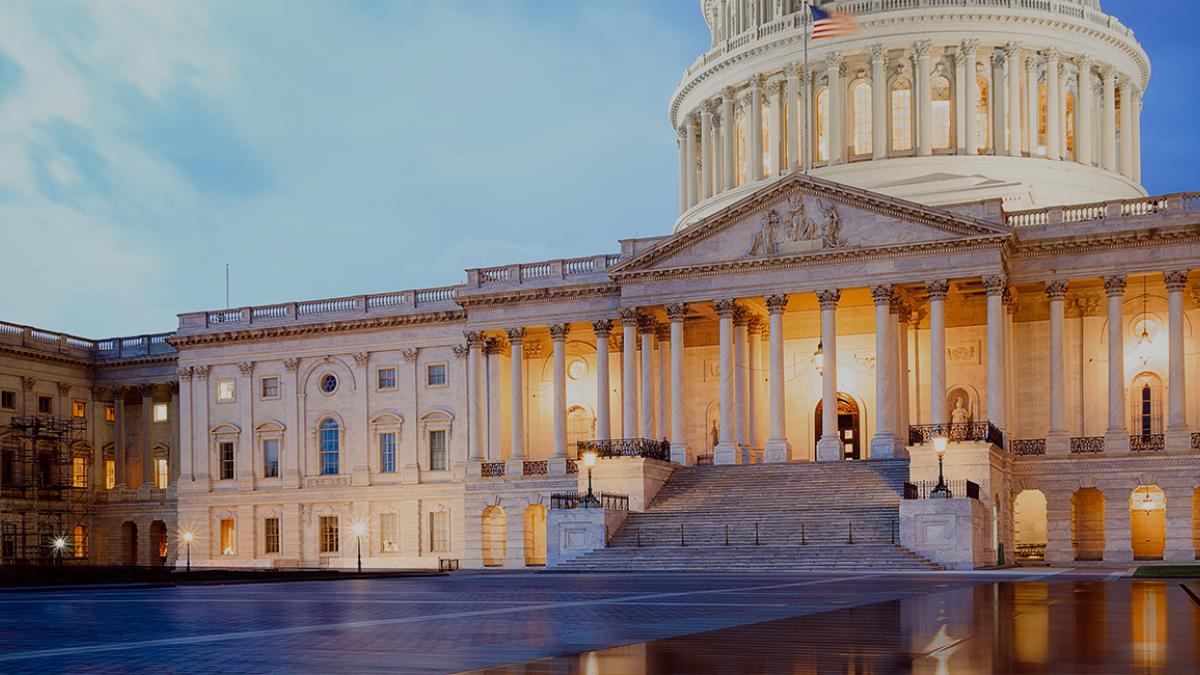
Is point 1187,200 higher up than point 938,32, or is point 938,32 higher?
point 938,32

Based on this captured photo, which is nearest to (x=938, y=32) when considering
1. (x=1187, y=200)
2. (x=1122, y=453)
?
(x=1187, y=200)

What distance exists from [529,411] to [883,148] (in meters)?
22.9

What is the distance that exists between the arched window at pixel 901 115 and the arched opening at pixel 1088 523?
2344cm

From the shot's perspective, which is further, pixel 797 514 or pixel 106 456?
pixel 106 456

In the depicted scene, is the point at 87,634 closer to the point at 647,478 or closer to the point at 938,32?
the point at 647,478

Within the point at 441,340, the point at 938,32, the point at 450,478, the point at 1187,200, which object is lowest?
the point at 450,478

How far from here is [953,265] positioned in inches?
2194

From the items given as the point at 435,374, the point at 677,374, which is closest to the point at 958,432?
the point at 677,374

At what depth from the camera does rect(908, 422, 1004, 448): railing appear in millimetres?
51281

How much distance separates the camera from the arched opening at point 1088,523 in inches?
2235

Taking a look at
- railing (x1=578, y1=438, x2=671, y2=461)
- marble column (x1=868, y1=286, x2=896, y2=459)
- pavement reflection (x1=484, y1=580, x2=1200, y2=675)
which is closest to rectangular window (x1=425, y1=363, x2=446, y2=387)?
railing (x1=578, y1=438, x2=671, y2=461)

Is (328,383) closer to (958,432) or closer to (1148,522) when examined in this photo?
(958,432)

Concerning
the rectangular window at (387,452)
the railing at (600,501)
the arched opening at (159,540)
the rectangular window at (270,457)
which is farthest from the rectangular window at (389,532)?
the railing at (600,501)

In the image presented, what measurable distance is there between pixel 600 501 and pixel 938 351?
14825 millimetres
